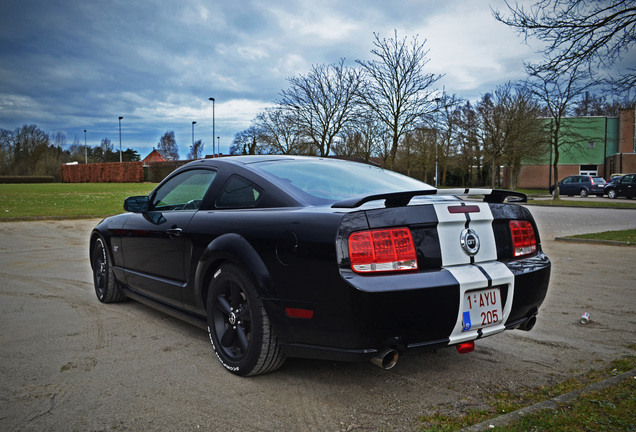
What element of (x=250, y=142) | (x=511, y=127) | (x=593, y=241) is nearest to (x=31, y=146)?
(x=250, y=142)

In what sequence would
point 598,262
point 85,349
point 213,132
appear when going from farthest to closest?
point 213,132 < point 598,262 < point 85,349

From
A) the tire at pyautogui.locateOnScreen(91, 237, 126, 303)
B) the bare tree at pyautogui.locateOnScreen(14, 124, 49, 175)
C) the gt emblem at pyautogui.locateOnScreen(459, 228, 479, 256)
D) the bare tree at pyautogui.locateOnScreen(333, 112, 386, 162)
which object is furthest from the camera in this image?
the bare tree at pyautogui.locateOnScreen(14, 124, 49, 175)

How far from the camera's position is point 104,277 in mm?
5211

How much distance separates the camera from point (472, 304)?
9.24 ft

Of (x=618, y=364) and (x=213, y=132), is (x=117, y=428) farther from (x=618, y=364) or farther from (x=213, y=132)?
(x=213, y=132)

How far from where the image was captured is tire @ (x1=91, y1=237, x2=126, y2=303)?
16.8 feet

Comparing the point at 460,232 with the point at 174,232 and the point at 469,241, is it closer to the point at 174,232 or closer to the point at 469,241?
the point at 469,241

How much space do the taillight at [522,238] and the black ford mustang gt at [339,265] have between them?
0.01 meters

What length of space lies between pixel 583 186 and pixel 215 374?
125ft

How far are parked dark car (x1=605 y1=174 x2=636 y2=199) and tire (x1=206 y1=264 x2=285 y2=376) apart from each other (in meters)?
34.8

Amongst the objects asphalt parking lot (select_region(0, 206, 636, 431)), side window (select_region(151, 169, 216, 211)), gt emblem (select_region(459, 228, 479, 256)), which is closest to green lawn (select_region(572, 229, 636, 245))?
asphalt parking lot (select_region(0, 206, 636, 431))

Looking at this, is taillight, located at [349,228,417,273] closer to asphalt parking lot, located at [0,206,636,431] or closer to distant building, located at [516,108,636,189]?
asphalt parking lot, located at [0,206,636,431]

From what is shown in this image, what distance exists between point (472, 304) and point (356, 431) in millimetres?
924

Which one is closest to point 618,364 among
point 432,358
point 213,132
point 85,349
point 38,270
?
point 432,358
